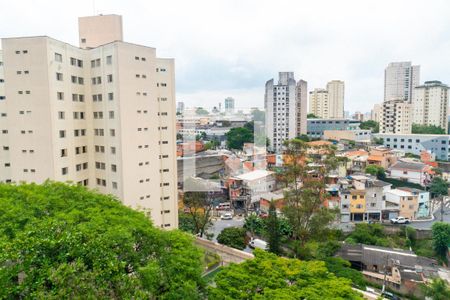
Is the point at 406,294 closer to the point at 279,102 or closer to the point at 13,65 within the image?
the point at 13,65

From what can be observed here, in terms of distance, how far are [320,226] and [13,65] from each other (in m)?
12.4

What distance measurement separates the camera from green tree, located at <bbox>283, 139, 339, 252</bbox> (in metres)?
12.1

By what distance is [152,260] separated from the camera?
229 inches

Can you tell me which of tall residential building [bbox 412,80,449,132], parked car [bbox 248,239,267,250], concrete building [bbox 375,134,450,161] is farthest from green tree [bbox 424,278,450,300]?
tall residential building [bbox 412,80,449,132]

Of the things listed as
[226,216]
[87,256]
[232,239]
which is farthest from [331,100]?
[87,256]

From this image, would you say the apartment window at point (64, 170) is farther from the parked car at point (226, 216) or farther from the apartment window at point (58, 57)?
the parked car at point (226, 216)

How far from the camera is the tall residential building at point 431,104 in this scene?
160ft

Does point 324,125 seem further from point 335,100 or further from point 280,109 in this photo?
point 335,100

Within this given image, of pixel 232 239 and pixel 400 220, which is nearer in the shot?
pixel 232 239

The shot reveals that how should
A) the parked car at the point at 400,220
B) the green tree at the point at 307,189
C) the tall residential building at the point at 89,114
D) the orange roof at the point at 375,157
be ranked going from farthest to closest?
1. the orange roof at the point at 375,157
2. the parked car at the point at 400,220
3. the green tree at the point at 307,189
4. the tall residential building at the point at 89,114

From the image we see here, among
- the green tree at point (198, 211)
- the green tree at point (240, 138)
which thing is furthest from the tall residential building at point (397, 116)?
the green tree at point (198, 211)

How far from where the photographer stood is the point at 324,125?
50469mm

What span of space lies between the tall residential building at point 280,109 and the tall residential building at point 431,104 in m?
22.5

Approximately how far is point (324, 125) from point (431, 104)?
54.9 feet
